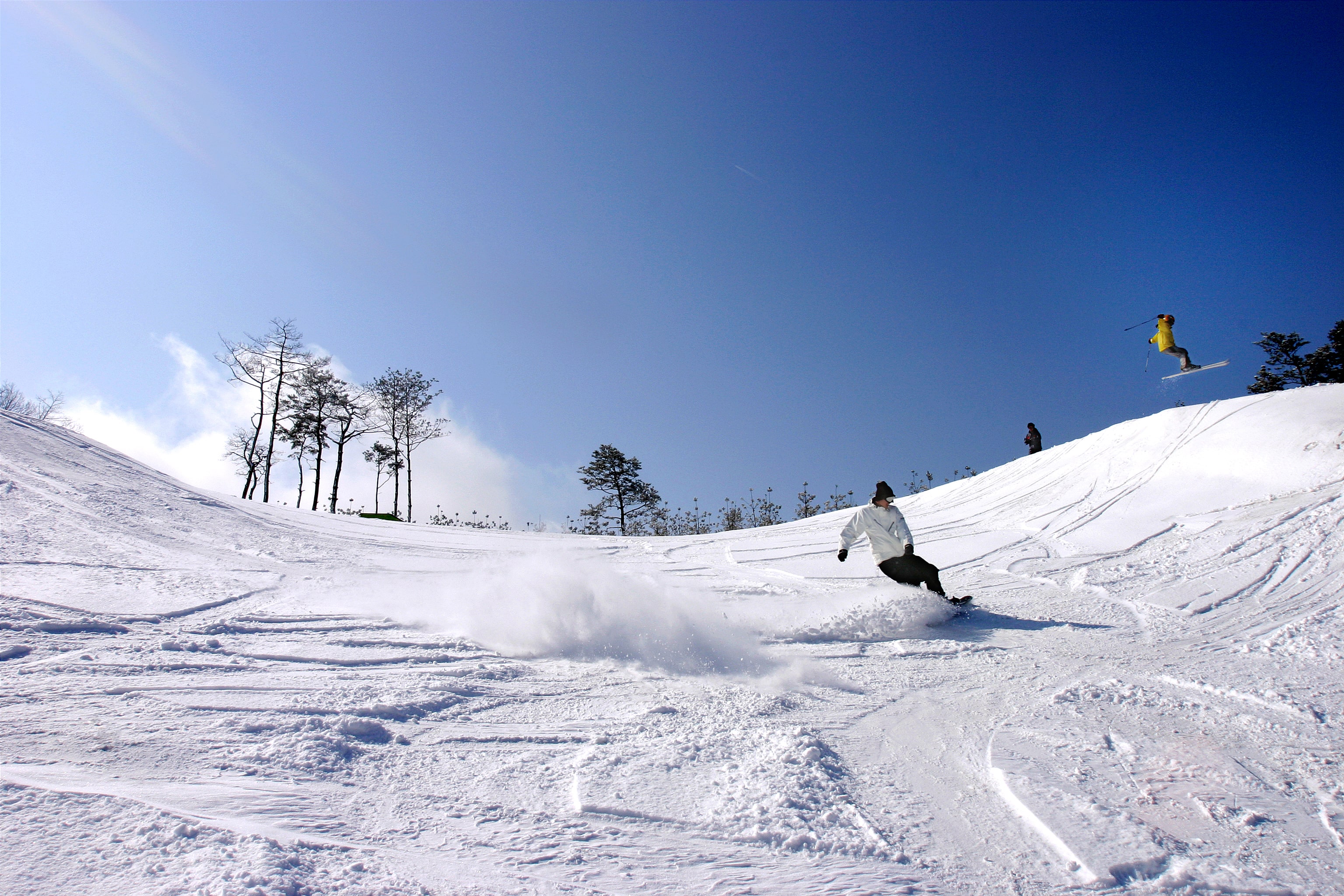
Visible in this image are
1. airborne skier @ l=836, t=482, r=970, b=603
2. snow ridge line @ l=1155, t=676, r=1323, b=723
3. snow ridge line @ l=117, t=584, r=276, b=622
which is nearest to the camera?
snow ridge line @ l=1155, t=676, r=1323, b=723

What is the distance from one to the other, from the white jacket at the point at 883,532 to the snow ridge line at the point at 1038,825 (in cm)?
371

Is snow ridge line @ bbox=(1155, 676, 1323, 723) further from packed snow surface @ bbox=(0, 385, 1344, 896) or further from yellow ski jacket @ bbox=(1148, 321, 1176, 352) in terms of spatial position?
yellow ski jacket @ bbox=(1148, 321, 1176, 352)

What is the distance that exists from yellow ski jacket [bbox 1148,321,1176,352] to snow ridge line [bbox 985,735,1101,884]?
14.7m

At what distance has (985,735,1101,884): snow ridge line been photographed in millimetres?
2539

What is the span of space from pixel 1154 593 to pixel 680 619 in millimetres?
6225

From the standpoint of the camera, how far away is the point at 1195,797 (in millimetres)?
3182

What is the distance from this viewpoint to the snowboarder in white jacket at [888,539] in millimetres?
7176

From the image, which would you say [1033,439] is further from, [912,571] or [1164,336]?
[912,571]

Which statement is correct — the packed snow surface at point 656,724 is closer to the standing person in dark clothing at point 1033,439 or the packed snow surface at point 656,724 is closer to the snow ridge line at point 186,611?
the snow ridge line at point 186,611

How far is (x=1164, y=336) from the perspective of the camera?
14.1 metres

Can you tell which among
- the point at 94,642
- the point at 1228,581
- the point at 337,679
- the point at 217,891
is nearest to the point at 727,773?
the point at 217,891

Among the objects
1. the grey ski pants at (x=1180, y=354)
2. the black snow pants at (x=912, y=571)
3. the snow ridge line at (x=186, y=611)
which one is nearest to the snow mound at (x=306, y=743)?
the snow ridge line at (x=186, y=611)

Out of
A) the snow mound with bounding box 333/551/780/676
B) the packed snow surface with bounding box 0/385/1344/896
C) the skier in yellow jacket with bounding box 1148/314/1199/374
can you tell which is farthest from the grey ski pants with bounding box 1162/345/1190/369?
the snow mound with bounding box 333/551/780/676

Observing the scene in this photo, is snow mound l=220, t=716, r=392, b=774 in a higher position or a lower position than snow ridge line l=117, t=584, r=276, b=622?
lower
